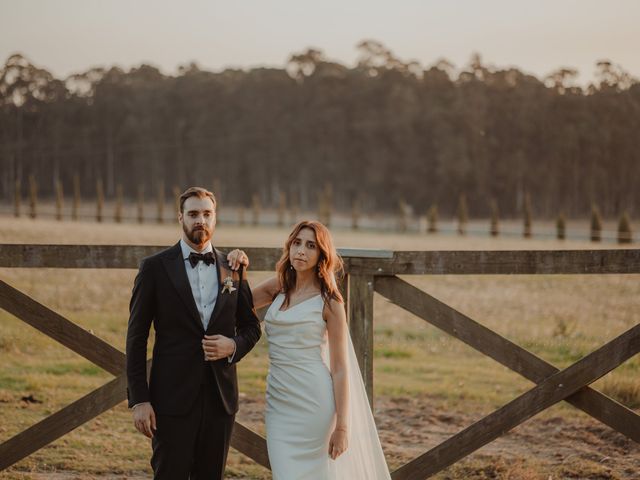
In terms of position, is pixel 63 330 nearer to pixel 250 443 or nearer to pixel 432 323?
pixel 250 443

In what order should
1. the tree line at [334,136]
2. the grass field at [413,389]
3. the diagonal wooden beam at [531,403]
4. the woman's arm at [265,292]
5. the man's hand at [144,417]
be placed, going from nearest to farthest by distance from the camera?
the man's hand at [144,417] → the woman's arm at [265,292] → the diagonal wooden beam at [531,403] → the grass field at [413,389] → the tree line at [334,136]

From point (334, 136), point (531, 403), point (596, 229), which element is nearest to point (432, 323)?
point (531, 403)

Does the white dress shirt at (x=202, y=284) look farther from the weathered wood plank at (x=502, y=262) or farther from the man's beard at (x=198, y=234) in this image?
the weathered wood plank at (x=502, y=262)

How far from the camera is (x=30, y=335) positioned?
10453 mm

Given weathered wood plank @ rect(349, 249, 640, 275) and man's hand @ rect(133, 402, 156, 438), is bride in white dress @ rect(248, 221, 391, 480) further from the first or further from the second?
man's hand @ rect(133, 402, 156, 438)

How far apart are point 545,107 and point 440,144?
11110 mm

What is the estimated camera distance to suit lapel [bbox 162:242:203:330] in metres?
3.70

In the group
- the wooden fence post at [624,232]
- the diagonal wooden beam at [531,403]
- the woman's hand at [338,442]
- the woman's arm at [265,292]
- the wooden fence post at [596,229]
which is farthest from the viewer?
the wooden fence post at [596,229]

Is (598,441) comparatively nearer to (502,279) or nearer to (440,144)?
(502,279)

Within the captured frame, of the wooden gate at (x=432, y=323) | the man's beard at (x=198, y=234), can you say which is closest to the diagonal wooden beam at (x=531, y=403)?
the wooden gate at (x=432, y=323)

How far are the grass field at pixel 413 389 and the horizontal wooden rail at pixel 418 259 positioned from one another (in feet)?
5.65

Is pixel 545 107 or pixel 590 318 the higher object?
pixel 545 107

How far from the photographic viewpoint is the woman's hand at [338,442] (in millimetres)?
3842

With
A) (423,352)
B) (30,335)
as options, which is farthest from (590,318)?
(30,335)
